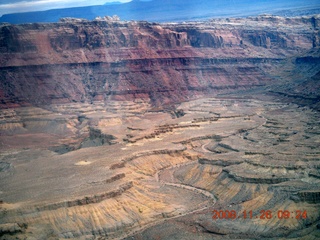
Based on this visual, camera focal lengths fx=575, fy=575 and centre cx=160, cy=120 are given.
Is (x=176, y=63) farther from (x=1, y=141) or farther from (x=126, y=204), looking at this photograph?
(x=126, y=204)

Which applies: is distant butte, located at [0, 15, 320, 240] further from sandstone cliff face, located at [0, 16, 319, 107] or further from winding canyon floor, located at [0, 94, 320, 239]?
sandstone cliff face, located at [0, 16, 319, 107]

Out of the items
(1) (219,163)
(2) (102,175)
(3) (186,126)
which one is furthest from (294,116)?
(2) (102,175)
